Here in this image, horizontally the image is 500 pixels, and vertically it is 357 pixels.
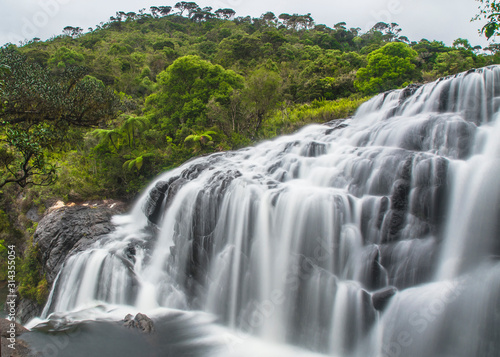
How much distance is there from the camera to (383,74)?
2034 cm

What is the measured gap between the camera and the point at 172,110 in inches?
699

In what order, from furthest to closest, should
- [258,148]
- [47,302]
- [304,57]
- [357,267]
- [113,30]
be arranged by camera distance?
[113,30], [304,57], [258,148], [47,302], [357,267]

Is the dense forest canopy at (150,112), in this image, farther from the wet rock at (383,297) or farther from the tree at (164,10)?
the tree at (164,10)

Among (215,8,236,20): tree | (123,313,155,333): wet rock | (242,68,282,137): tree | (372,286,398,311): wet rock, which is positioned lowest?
(123,313,155,333): wet rock

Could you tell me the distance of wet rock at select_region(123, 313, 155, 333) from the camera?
6914mm

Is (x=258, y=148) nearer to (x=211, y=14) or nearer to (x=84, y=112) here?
(x=84, y=112)

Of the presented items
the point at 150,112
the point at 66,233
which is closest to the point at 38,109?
the point at 66,233

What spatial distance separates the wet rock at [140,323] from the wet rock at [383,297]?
4.88 meters

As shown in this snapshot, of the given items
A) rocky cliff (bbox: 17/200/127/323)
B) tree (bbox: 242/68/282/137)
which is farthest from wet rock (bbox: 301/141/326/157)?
rocky cliff (bbox: 17/200/127/323)

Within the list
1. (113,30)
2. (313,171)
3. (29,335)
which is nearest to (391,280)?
(313,171)

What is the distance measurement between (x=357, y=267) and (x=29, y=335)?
7.29 m

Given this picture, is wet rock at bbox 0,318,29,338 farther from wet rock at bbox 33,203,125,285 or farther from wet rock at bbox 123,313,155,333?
wet rock at bbox 33,203,125,285

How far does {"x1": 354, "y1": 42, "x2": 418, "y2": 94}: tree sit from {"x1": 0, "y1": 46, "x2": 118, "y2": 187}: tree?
17239 mm

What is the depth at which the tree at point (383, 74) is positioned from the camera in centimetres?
2012
